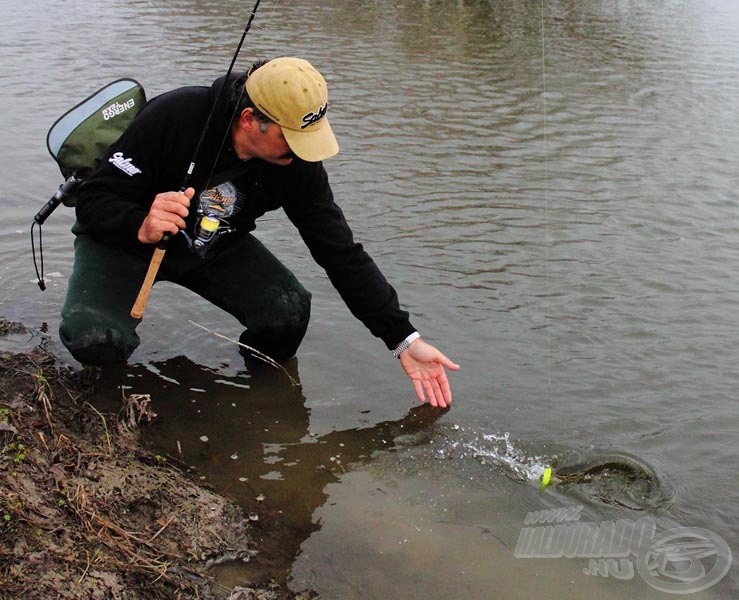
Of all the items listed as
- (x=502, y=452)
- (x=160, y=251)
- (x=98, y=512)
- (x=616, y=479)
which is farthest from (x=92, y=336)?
(x=616, y=479)

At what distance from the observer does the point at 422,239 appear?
7.14 m

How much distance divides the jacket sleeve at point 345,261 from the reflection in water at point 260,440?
1.93 ft

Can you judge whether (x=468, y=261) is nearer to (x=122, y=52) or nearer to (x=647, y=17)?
(x=122, y=52)

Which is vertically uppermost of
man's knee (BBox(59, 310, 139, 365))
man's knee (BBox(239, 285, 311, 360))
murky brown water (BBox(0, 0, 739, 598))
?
man's knee (BBox(59, 310, 139, 365))

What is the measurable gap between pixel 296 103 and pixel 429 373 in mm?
1458

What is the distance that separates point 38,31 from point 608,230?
10.3 m

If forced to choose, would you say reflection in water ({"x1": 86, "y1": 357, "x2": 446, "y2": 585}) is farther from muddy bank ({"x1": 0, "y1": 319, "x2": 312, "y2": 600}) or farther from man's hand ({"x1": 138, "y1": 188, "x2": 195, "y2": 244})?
man's hand ({"x1": 138, "y1": 188, "x2": 195, "y2": 244})

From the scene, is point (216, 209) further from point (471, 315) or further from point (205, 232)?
point (471, 315)

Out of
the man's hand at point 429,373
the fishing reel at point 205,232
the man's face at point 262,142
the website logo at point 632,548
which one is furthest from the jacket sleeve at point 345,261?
the website logo at point 632,548

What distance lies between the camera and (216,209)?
4648 millimetres

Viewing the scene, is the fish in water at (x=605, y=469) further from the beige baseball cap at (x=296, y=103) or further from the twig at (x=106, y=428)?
the twig at (x=106, y=428)

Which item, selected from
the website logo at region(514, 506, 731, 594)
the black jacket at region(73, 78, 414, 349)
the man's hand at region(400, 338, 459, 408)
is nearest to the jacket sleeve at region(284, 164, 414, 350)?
the black jacket at region(73, 78, 414, 349)

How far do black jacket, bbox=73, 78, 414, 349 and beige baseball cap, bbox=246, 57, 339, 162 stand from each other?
1.15ft

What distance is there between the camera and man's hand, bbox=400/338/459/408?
4.39 metres
